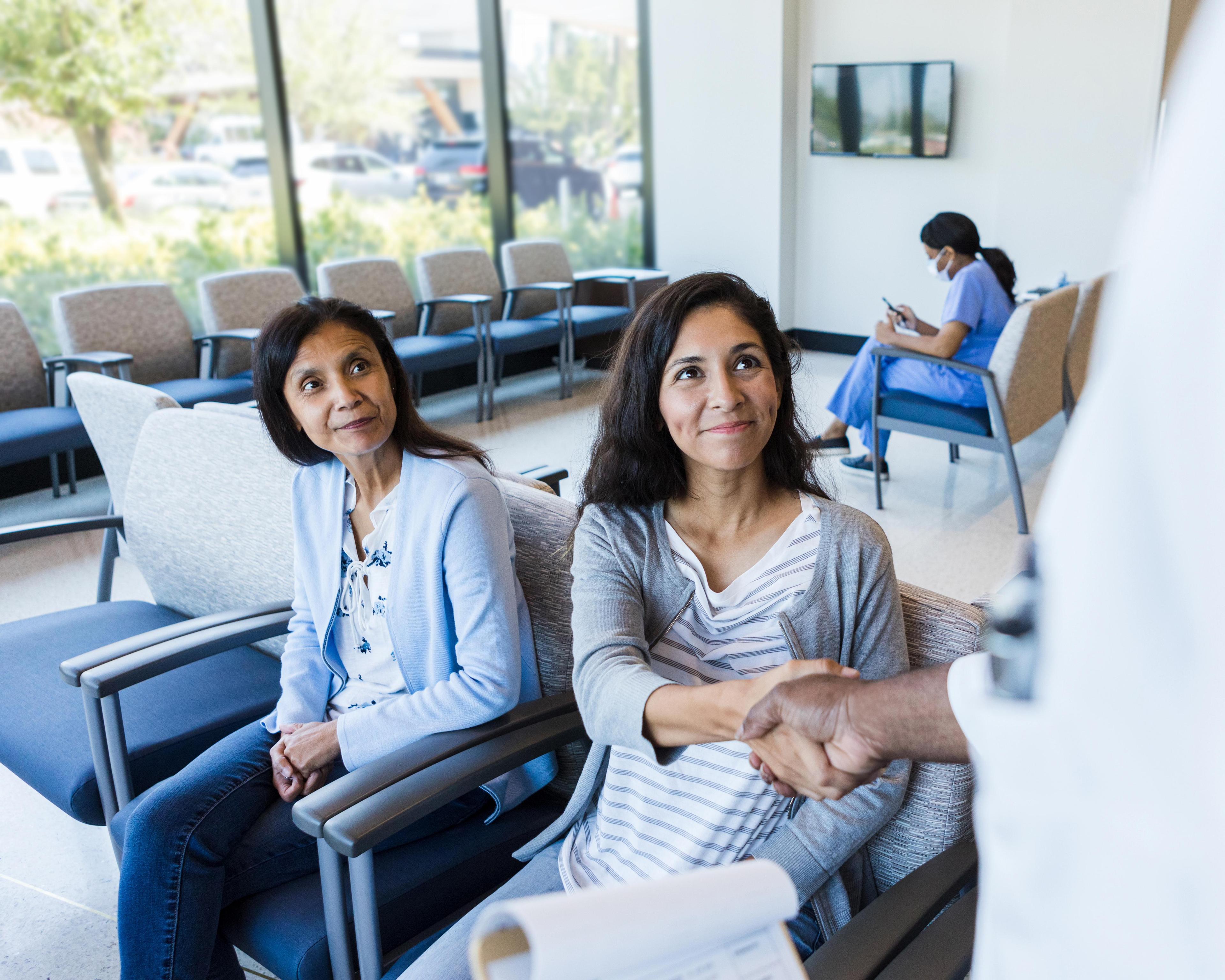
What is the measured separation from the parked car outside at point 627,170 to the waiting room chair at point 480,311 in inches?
65.1

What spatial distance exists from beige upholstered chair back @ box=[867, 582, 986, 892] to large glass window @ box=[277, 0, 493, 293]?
5600 millimetres

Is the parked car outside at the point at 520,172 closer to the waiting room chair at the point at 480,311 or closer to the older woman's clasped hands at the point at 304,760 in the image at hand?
the waiting room chair at the point at 480,311

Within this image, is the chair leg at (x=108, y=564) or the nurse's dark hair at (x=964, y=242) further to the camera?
the nurse's dark hair at (x=964, y=242)

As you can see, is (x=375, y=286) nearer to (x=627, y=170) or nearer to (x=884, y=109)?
(x=627, y=170)

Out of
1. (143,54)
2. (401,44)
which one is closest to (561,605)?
(143,54)

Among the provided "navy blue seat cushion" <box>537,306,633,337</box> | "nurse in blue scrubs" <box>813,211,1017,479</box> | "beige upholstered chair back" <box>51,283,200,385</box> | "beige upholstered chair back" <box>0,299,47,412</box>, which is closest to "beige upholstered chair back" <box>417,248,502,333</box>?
"navy blue seat cushion" <box>537,306,633,337</box>

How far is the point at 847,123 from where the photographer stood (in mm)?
6969

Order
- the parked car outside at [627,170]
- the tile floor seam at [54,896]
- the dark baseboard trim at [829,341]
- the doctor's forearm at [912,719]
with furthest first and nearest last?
the parked car outside at [627,170], the dark baseboard trim at [829,341], the tile floor seam at [54,896], the doctor's forearm at [912,719]

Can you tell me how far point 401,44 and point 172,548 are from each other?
5.18 m

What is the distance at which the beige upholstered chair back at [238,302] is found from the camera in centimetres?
508

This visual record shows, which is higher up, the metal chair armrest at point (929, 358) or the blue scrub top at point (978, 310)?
the blue scrub top at point (978, 310)

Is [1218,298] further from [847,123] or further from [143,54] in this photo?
[847,123]

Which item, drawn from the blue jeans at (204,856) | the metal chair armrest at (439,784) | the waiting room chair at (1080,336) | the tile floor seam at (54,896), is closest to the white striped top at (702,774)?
the metal chair armrest at (439,784)

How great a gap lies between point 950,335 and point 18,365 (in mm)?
4133
